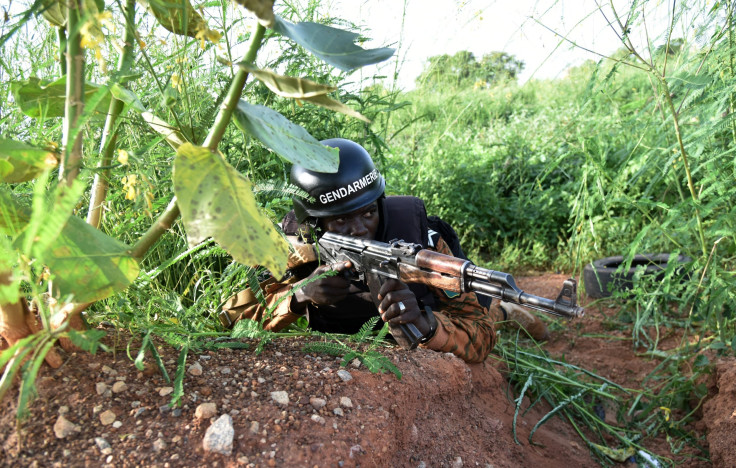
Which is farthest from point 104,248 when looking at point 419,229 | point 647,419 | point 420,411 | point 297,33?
point 647,419

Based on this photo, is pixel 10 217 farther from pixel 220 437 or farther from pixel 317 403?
pixel 317 403

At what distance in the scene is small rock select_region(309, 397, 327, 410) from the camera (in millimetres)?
Answer: 1418

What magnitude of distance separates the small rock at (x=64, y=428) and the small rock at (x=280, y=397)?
1.40ft

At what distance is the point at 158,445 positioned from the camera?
3.82ft

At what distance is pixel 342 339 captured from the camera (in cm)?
187

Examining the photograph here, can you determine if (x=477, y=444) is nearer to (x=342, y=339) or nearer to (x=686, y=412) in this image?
(x=342, y=339)

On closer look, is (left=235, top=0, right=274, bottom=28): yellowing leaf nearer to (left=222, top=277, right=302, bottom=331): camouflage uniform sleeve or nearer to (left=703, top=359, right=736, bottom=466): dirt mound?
(left=222, top=277, right=302, bottom=331): camouflage uniform sleeve

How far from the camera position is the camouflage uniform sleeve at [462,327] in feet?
7.50

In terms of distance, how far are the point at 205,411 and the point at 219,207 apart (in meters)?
0.50

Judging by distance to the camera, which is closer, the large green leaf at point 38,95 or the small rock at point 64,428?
the small rock at point 64,428

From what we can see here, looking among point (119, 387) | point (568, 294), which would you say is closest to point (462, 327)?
point (568, 294)

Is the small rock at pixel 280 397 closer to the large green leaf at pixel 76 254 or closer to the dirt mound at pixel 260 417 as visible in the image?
the dirt mound at pixel 260 417

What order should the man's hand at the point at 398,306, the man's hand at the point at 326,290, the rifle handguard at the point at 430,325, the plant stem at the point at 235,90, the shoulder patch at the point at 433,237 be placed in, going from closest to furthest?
the plant stem at the point at 235,90
the man's hand at the point at 398,306
the rifle handguard at the point at 430,325
the man's hand at the point at 326,290
the shoulder patch at the point at 433,237

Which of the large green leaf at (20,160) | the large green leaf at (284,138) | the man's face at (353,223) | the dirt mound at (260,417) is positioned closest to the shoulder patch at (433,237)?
the man's face at (353,223)
